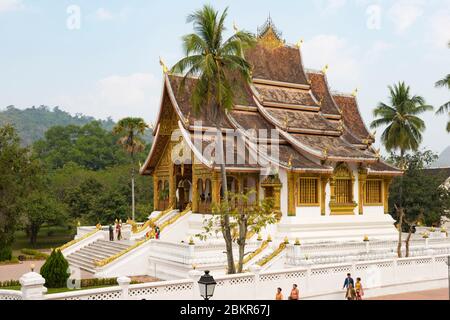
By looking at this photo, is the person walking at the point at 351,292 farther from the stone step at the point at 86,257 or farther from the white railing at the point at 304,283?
the stone step at the point at 86,257

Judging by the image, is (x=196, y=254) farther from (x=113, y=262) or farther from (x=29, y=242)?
(x=29, y=242)

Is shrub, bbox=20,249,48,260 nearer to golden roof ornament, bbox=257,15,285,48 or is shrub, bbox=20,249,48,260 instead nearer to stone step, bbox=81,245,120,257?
stone step, bbox=81,245,120,257

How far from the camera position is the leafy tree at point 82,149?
87325 millimetres

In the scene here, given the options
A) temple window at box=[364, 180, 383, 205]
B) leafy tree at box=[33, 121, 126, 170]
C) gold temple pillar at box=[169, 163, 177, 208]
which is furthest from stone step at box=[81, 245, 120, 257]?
leafy tree at box=[33, 121, 126, 170]

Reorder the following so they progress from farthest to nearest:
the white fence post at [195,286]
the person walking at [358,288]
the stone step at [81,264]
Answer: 1. the stone step at [81,264]
2. the person walking at [358,288]
3. the white fence post at [195,286]

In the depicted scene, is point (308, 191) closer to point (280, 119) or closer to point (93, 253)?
point (280, 119)

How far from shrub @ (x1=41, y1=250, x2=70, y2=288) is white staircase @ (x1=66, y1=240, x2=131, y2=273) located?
3.31 m

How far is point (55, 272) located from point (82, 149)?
71.4 metres

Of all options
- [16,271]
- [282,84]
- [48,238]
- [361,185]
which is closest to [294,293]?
[361,185]

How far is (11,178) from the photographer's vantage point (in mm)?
32125

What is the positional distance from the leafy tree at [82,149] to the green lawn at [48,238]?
32.3m

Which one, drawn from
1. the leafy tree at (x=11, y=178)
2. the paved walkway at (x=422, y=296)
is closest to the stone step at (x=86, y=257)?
the leafy tree at (x=11, y=178)
